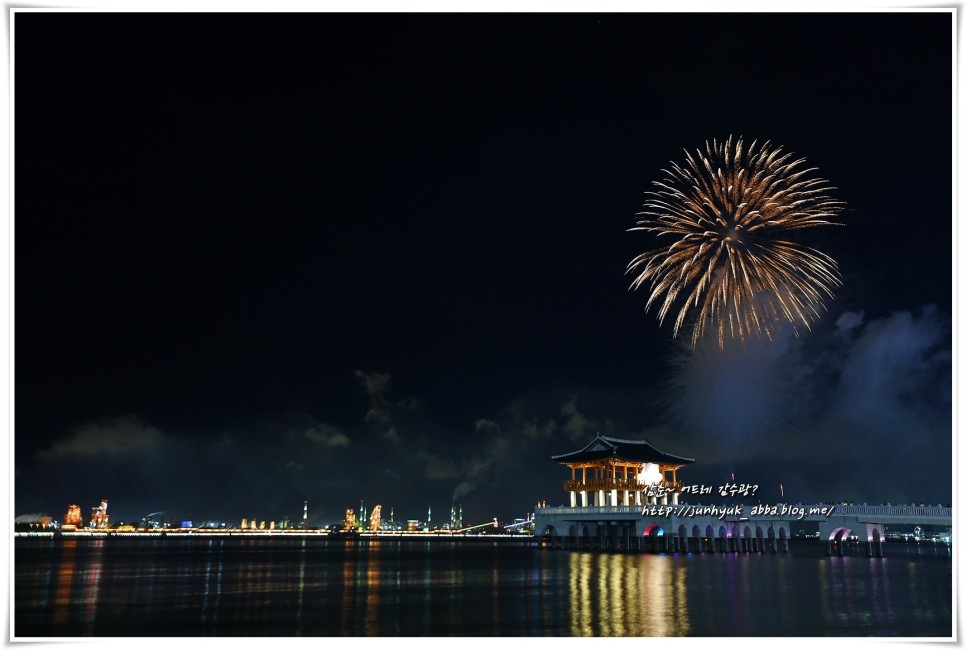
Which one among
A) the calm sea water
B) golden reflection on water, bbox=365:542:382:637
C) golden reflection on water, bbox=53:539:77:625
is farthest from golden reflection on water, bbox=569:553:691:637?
golden reflection on water, bbox=53:539:77:625

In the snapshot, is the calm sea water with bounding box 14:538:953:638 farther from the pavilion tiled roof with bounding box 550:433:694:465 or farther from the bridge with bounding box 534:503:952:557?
the pavilion tiled roof with bounding box 550:433:694:465

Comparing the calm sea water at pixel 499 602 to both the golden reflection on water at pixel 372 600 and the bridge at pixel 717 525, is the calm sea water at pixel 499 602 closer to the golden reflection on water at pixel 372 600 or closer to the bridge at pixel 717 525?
the golden reflection on water at pixel 372 600

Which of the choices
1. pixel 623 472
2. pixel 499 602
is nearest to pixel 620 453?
pixel 623 472

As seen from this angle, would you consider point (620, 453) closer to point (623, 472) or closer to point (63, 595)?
point (623, 472)

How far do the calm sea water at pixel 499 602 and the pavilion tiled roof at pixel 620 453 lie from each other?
2675 centimetres

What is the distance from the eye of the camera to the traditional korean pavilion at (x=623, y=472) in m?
86.2

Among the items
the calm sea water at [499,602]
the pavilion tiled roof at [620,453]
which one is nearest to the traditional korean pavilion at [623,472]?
the pavilion tiled roof at [620,453]

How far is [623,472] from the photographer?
88.2 meters

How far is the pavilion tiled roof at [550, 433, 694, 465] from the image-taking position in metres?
86.8

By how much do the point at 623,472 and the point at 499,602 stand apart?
173 feet
